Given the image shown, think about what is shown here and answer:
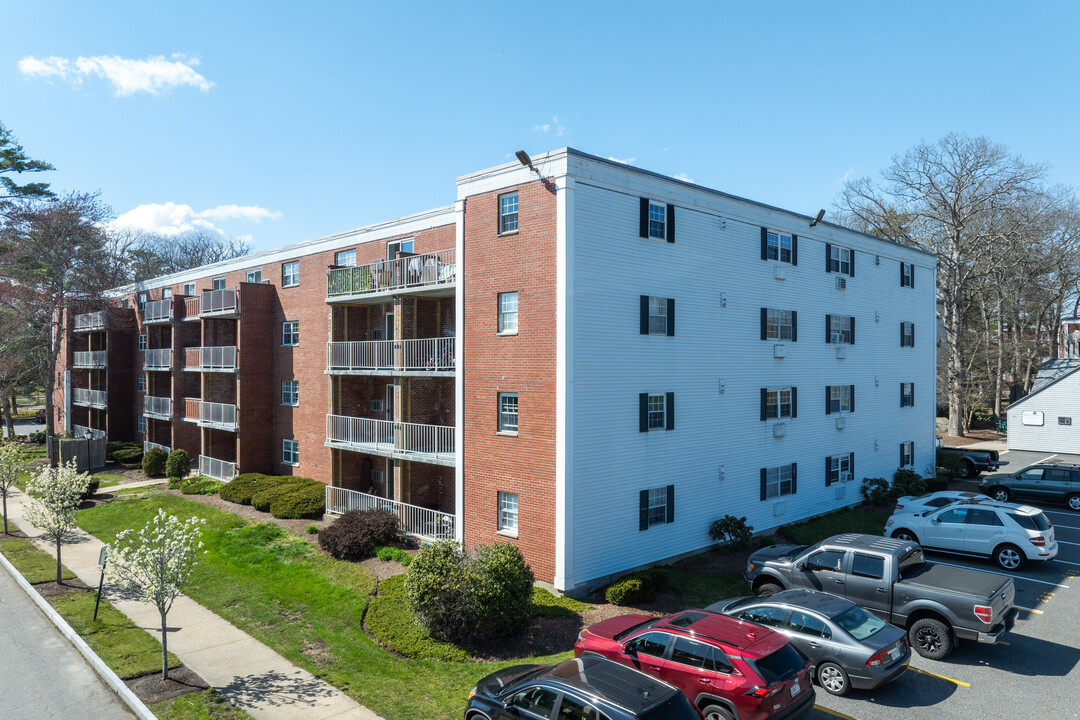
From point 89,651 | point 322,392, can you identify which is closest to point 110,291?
point 322,392

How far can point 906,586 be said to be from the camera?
44.8 feet

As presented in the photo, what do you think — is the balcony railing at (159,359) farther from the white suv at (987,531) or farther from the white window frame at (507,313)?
the white suv at (987,531)

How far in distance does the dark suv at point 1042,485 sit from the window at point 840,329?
27.9 feet

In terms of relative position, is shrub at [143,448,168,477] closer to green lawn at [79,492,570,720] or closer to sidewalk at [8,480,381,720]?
green lawn at [79,492,570,720]

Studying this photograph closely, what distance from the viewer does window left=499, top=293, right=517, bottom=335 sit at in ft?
62.3

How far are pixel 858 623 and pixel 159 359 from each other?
3975cm

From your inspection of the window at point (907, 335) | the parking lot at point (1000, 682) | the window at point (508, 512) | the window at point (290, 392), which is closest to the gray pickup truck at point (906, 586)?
the parking lot at point (1000, 682)

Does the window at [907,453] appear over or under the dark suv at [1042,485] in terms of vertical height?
over

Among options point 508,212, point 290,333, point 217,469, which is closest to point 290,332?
point 290,333

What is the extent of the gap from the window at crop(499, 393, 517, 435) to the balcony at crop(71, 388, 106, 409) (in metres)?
38.8

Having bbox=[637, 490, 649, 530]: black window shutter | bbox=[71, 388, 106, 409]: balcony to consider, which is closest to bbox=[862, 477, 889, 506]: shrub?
bbox=[637, 490, 649, 530]: black window shutter

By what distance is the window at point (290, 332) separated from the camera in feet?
102

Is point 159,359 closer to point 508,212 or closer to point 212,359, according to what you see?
point 212,359

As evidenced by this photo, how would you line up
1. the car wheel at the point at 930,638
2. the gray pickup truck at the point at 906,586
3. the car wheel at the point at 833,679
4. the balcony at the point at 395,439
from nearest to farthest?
the car wheel at the point at 833,679 → the gray pickup truck at the point at 906,586 → the car wheel at the point at 930,638 → the balcony at the point at 395,439
